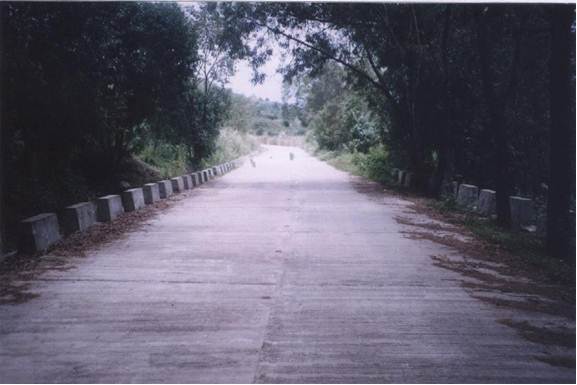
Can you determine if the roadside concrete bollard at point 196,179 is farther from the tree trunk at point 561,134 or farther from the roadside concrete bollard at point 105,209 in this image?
the tree trunk at point 561,134

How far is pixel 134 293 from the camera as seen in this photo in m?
5.54

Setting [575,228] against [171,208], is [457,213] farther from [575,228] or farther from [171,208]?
[171,208]

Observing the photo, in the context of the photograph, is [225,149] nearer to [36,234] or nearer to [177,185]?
[177,185]

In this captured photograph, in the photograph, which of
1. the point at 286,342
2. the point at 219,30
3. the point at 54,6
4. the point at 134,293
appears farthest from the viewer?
the point at 219,30

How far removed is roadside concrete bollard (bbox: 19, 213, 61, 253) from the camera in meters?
7.23

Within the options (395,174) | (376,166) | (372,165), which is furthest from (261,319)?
(372,165)

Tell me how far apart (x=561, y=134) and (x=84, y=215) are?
8.10 m

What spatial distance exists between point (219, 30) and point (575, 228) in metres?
16.2

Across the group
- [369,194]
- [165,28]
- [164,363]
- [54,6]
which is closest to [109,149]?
[165,28]

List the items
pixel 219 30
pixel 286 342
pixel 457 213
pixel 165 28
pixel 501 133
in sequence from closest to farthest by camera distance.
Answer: pixel 286 342, pixel 501 133, pixel 457 213, pixel 165 28, pixel 219 30

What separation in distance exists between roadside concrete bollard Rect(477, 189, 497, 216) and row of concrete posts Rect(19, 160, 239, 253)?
26.5ft

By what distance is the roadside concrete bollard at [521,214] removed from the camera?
376 inches

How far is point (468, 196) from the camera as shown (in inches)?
481

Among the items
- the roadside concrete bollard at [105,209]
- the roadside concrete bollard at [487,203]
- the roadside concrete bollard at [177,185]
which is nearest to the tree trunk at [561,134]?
the roadside concrete bollard at [487,203]
